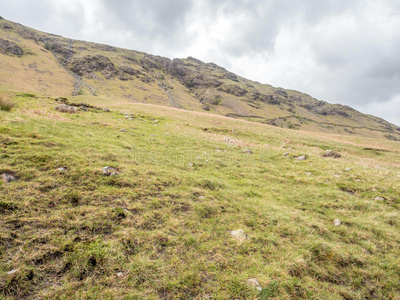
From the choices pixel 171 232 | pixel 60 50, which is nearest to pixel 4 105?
pixel 171 232

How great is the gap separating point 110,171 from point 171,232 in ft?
14.4

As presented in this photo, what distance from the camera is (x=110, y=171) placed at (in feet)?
26.2

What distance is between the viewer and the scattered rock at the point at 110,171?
7758mm

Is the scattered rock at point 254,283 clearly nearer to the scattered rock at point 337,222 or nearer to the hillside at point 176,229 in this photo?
the hillside at point 176,229

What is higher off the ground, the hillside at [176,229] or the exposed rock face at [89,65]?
the exposed rock face at [89,65]

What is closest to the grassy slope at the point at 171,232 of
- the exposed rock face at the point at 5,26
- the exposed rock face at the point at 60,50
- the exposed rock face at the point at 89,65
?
the exposed rock face at the point at 89,65

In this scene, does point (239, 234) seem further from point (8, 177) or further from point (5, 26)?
point (5, 26)

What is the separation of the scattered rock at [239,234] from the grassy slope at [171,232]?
8.7 inches

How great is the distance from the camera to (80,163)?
26.2ft

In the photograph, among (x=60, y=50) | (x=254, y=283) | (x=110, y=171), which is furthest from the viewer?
(x=60, y=50)

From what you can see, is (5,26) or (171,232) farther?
(5,26)

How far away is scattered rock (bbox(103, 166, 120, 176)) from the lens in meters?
7.76

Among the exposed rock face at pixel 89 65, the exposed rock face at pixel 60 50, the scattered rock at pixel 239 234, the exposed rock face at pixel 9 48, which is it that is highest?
the exposed rock face at pixel 60 50

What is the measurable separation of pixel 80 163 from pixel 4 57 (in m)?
142
